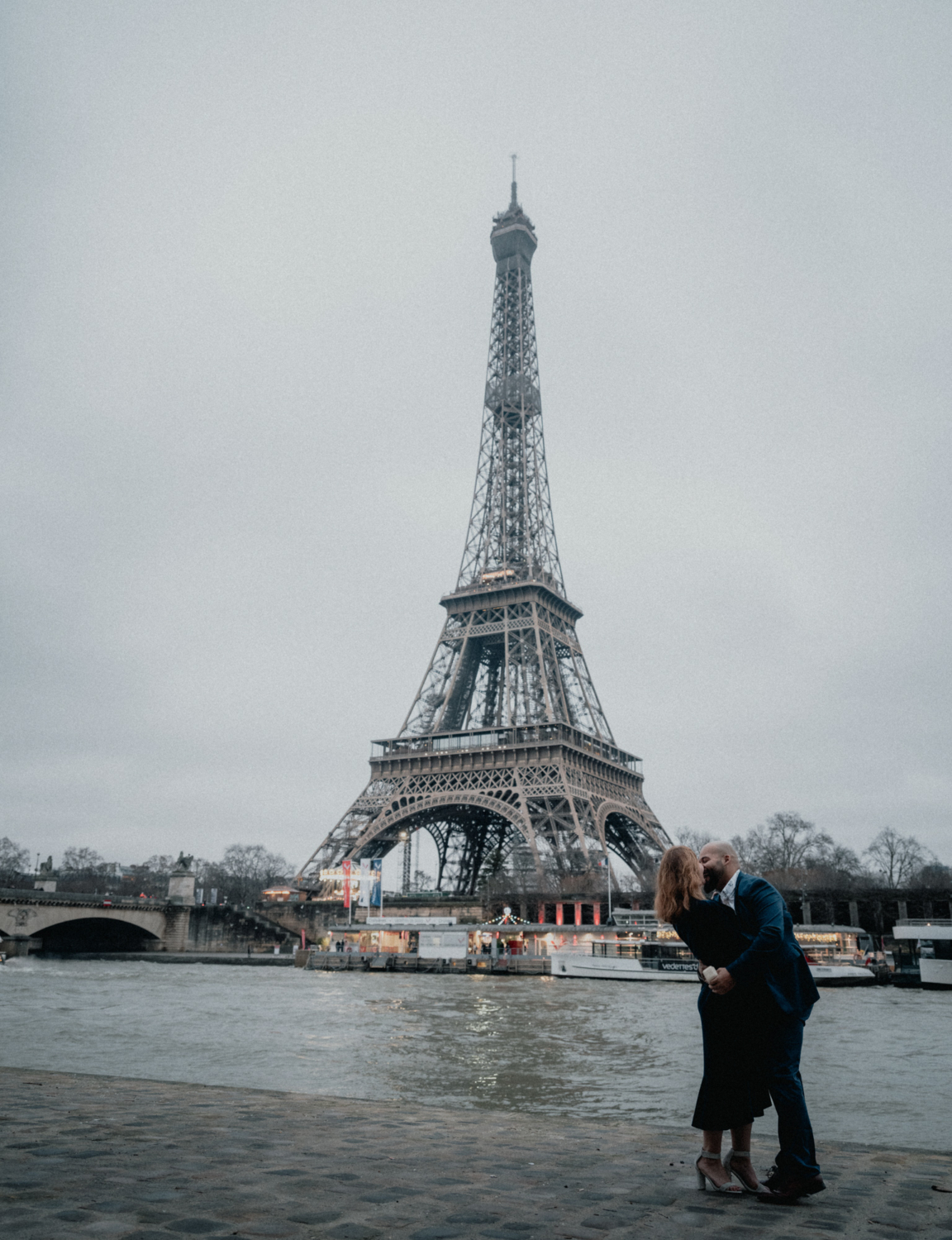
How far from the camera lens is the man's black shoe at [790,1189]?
16.7 feet

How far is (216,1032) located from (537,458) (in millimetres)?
65238

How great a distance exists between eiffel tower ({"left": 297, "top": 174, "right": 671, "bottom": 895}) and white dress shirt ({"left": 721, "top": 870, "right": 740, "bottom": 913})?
51.7 metres

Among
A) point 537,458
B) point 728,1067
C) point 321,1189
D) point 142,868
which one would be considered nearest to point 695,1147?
point 728,1067

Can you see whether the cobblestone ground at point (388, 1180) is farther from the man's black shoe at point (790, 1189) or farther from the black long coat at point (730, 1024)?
the black long coat at point (730, 1024)

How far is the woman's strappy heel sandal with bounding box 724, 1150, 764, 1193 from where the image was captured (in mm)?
5359

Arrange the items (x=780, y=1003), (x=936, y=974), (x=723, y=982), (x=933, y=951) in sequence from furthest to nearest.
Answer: (x=933, y=951)
(x=936, y=974)
(x=780, y=1003)
(x=723, y=982)

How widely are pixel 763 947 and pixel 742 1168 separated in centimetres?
134

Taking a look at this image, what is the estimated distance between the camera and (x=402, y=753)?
67.9 m

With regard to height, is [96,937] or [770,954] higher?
[770,954]

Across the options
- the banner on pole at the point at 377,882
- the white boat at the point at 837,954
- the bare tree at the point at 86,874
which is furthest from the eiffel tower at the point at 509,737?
the bare tree at the point at 86,874

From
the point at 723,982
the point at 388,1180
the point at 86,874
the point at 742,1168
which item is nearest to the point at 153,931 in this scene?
the point at 388,1180

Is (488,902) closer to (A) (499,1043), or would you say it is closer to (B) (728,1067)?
(A) (499,1043)

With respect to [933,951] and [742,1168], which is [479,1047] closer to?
[742,1168]

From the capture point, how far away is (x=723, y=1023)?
546 cm
